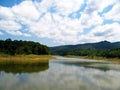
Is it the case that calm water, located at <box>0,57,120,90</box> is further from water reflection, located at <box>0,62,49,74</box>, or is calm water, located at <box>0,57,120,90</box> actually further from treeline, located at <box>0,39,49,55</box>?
treeline, located at <box>0,39,49,55</box>

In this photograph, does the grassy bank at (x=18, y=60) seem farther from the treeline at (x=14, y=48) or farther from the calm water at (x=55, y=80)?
the calm water at (x=55, y=80)

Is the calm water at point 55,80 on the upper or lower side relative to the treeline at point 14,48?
lower

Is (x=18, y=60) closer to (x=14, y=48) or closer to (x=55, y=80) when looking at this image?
(x=14, y=48)

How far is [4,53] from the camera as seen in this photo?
337ft

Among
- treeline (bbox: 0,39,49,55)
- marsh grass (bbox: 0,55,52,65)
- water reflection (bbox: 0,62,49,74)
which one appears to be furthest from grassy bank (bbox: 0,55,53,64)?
water reflection (bbox: 0,62,49,74)

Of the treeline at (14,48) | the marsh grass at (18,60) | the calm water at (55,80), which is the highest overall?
the treeline at (14,48)

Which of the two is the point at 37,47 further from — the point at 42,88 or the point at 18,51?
the point at 42,88

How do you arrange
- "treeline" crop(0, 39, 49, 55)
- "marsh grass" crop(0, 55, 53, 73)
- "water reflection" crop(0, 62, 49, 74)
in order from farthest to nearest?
1. "treeline" crop(0, 39, 49, 55)
2. "marsh grass" crop(0, 55, 53, 73)
3. "water reflection" crop(0, 62, 49, 74)

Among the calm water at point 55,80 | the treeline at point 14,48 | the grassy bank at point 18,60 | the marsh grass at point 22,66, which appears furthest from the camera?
the treeline at point 14,48

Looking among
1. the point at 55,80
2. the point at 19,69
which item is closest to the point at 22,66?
the point at 19,69

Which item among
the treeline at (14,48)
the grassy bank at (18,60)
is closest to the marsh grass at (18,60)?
the grassy bank at (18,60)

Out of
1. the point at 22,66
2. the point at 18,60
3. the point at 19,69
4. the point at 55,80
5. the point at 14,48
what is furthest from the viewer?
the point at 14,48

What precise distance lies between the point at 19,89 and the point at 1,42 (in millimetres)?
98749

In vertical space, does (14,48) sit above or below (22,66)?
above
